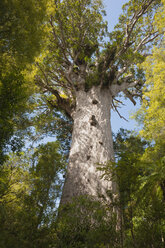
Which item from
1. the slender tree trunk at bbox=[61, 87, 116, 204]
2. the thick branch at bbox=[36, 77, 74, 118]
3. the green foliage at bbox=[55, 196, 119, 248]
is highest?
the thick branch at bbox=[36, 77, 74, 118]

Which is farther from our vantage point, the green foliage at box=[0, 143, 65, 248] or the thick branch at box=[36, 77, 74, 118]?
the thick branch at box=[36, 77, 74, 118]

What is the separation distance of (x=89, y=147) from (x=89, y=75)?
4.25 metres

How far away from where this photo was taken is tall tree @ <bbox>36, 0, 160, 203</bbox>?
5.28 meters

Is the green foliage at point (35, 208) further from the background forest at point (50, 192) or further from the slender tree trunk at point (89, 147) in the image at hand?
the slender tree trunk at point (89, 147)

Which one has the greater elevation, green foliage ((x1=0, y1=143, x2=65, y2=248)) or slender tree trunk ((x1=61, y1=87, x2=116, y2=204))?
slender tree trunk ((x1=61, y1=87, x2=116, y2=204))

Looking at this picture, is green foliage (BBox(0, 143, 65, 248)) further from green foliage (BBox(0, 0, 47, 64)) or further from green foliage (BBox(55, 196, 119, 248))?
green foliage (BBox(0, 0, 47, 64))

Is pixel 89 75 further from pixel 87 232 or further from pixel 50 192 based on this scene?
pixel 87 232

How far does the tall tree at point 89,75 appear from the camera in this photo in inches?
208

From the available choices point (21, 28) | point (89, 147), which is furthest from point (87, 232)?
point (21, 28)

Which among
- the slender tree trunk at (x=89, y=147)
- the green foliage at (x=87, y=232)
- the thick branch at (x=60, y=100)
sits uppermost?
the thick branch at (x=60, y=100)

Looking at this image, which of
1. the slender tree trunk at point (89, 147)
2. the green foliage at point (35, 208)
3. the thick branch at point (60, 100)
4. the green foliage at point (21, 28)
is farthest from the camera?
the thick branch at point (60, 100)

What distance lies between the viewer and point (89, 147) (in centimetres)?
580

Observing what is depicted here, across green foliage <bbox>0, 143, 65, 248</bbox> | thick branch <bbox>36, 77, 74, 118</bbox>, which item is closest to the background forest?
green foliage <bbox>0, 143, 65, 248</bbox>

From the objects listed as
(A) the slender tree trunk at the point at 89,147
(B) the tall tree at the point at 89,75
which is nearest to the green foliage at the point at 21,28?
(B) the tall tree at the point at 89,75
